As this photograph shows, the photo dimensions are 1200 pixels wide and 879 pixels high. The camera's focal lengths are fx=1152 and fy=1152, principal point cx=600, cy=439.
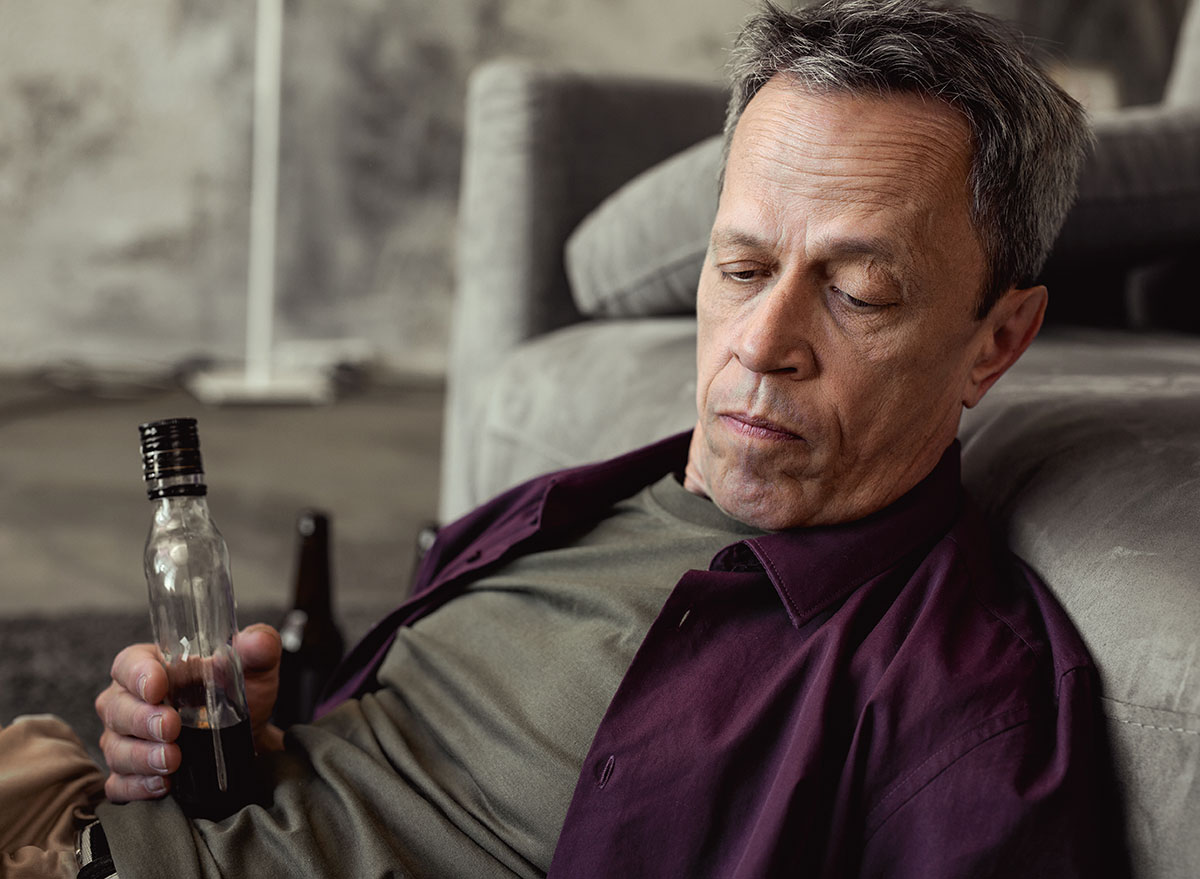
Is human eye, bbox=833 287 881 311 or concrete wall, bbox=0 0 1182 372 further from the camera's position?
concrete wall, bbox=0 0 1182 372

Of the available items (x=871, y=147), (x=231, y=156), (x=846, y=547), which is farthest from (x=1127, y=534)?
(x=231, y=156)

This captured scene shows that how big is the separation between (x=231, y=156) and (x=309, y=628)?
316cm

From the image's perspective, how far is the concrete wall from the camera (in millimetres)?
4078

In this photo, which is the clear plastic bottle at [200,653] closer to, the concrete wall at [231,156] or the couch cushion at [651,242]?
the couch cushion at [651,242]

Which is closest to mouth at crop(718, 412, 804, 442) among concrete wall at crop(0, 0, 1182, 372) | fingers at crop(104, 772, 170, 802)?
fingers at crop(104, 772, 170, 802)

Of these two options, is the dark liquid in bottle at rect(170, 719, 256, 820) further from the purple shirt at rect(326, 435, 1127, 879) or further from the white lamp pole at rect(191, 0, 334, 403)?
the white lamp pole at rect(191, 0, 334, 403)

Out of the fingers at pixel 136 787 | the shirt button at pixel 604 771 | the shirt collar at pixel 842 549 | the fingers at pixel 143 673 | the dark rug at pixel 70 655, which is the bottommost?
the dark rug at pixel 70 655

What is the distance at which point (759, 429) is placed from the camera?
87 cm

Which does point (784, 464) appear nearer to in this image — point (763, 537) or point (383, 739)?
point (763, 537)

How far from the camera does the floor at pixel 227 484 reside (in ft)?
7.70

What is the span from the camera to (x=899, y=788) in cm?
68

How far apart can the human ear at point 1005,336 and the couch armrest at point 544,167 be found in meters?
1.05

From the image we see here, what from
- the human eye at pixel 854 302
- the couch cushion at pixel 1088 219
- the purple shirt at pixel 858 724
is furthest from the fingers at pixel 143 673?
the couch cushion at pixel 1088 219

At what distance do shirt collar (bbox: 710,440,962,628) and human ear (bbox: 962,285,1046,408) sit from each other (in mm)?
97
